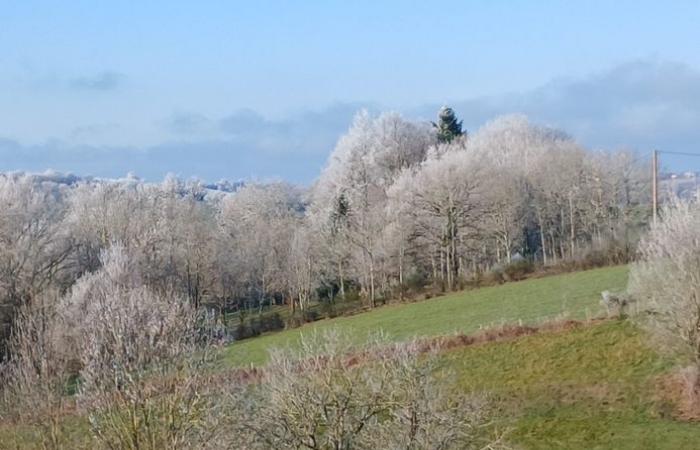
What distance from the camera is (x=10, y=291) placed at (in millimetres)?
52812

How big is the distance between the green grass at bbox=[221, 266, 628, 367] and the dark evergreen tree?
110 feet

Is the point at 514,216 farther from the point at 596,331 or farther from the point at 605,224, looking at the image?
the point at 596,331

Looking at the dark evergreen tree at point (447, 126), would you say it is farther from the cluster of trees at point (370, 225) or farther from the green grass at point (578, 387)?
the green grass at point (578, 387)

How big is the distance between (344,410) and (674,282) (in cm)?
1550

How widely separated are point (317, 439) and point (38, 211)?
45.6 meters

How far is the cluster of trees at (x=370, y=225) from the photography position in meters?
61.2

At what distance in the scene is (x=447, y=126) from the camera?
281 ft

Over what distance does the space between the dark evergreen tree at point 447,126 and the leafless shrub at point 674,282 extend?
52.5 m

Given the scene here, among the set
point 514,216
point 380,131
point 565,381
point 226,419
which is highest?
point 380,131

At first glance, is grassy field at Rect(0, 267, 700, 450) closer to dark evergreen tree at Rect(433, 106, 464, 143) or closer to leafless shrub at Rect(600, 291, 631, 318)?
leafless shrub at Rect(600, 291, 631, 318)

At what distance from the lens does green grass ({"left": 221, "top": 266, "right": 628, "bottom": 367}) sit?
42.3 metres

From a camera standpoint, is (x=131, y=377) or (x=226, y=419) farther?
(x=131, y=377)

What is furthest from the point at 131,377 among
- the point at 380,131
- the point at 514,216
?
the point at 380,131

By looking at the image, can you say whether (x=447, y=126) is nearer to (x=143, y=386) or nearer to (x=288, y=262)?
(x=288, y=262)
